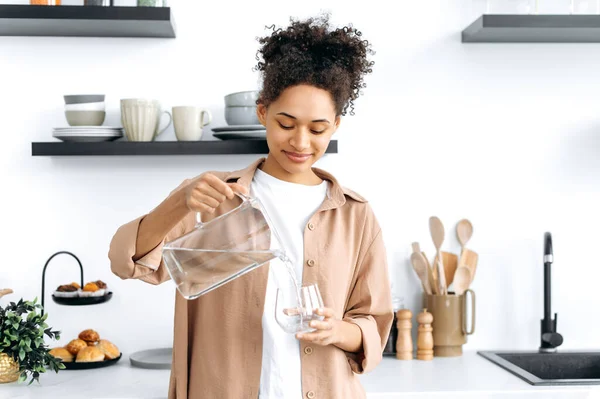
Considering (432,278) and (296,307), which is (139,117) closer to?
(432,278)

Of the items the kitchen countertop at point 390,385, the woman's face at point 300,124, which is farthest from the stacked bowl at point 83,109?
the woman's face at point 300,124

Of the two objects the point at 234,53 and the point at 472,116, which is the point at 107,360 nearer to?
the point at 234,53

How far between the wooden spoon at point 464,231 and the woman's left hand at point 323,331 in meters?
1.12

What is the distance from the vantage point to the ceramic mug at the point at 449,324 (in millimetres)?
2264

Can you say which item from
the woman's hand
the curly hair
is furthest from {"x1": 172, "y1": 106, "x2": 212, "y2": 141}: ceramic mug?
the woman's hand

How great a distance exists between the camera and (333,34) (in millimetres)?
1426

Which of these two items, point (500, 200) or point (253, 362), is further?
point (500, 200)

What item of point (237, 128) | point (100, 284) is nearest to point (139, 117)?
point (237, 128)

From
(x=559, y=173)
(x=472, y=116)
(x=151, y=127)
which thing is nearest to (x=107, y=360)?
(x=151, y=127)

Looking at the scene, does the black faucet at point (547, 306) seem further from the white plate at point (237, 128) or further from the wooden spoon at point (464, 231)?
the white plate at point (237, 128)

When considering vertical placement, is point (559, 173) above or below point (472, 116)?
below

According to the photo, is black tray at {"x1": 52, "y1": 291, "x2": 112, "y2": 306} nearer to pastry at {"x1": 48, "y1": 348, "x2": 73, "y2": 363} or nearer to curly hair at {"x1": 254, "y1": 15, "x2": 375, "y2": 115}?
pastry at {"x1": 48, "y1": 348, "x2": 73, "y2": 363}

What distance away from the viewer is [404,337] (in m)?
2.25

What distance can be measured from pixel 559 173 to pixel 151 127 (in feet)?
4.18
